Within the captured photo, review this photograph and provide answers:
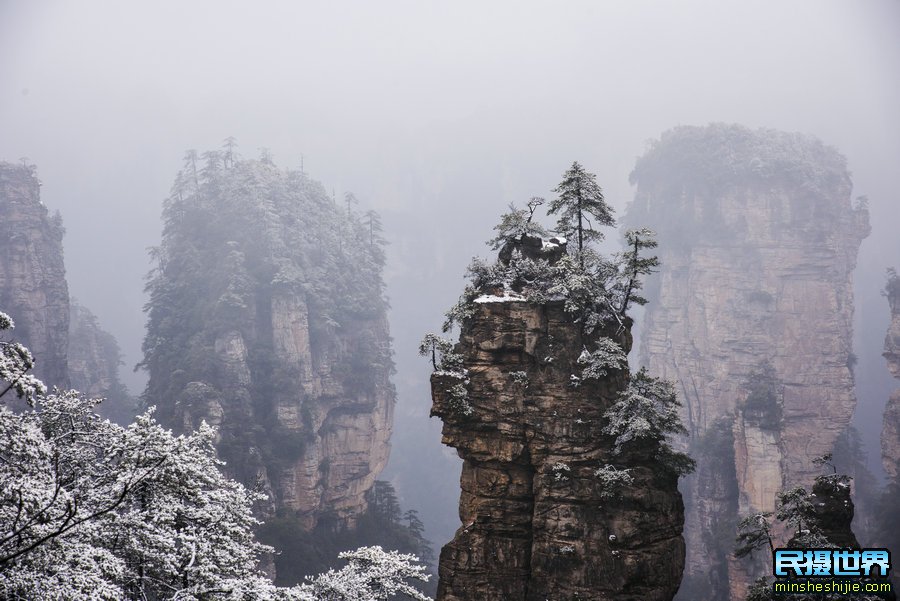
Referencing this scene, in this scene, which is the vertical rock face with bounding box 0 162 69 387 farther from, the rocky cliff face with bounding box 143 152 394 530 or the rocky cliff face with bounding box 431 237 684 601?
the rocky cliff face with bounding box 431 237 684 601

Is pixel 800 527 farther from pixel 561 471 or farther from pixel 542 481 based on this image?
pixel 542 481

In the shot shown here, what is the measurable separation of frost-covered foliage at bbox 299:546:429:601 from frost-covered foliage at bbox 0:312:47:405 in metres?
10.9

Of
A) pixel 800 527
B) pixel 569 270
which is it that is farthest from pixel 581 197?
pixel 800 527

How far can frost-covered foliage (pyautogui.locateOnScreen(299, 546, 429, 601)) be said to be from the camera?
69.5ft

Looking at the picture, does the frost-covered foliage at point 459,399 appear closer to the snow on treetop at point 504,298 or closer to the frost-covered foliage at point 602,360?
the snow on treetop at point 504,298

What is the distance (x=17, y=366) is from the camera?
12.4 meters

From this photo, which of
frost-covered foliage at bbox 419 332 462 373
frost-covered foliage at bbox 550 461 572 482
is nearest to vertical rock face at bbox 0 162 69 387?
frost-covered foliage at bbox 419 332 462 373

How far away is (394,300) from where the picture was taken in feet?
421

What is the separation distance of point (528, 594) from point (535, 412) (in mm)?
5719

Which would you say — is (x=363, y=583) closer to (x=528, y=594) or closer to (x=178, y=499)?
(x=528, y=594)

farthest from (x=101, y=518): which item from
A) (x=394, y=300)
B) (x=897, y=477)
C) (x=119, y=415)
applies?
(x=394, y=300)

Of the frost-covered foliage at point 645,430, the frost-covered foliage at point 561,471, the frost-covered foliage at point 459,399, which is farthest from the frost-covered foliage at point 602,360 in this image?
the frost-covered foliage at point 459,399

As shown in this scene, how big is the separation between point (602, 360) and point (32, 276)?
53.8 m

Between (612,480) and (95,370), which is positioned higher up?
(95,370)
